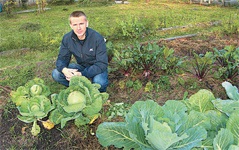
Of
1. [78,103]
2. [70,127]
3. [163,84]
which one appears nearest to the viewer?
[78,103]

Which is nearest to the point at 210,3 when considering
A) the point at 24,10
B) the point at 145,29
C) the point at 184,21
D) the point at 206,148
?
the point at 184,21

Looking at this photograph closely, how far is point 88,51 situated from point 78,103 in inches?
41.7

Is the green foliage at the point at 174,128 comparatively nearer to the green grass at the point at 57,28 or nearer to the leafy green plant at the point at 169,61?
the leafy green plant at the point at 169,61

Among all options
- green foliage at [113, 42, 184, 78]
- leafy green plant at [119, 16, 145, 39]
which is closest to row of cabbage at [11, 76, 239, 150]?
green foliage at [113, 42, 184, 78]

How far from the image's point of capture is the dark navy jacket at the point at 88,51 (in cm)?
338

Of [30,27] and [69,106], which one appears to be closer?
[69,106]

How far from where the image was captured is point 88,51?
3.46 m

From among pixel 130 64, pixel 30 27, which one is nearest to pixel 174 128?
pixel 130 64

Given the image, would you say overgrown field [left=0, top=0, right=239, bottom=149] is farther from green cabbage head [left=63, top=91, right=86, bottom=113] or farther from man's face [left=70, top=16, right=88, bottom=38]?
man's face [left=70, top=16, right=88, bottom=38]

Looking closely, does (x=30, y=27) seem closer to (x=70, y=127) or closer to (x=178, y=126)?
(x=70, y=127)

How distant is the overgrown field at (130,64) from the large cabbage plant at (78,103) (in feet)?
0.47

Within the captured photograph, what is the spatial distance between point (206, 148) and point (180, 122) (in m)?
0.19

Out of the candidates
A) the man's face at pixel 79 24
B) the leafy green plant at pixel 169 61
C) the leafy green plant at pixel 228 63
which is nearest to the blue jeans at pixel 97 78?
the man's face at pixel 79 24

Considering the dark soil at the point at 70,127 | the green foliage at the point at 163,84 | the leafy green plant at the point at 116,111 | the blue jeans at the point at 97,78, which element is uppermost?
the blue jeans at the point at 97,78
